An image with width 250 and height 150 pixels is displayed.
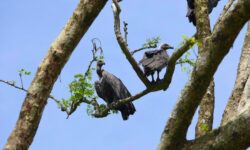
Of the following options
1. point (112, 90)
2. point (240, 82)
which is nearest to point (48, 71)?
point (240, 82)

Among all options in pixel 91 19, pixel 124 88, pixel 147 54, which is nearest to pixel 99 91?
pixel 124 88

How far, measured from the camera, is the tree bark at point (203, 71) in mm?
4145

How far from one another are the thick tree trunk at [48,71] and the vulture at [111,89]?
5384 mm

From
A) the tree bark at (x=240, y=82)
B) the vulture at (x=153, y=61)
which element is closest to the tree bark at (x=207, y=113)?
the tree bark at (x=240, y=82)

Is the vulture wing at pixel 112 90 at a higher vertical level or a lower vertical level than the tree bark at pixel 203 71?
higher

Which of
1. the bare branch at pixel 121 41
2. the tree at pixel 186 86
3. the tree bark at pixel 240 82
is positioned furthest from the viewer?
the bare branch at pixel 121 41

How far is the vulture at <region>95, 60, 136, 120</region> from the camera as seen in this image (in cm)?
1063

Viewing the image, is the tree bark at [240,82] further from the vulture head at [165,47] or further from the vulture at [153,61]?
the vulture head at [165,47]

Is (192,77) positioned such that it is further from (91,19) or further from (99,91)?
(99,91)

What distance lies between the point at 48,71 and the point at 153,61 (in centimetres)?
489

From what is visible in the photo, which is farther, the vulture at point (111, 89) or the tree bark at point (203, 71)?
the vulture at point (111, 89)

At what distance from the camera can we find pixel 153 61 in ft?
32.0

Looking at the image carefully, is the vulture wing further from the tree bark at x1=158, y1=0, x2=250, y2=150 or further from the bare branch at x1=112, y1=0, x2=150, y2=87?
the tree bark at x1=158, y1=0, x2=250, y2=150

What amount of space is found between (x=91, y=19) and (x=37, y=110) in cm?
98
